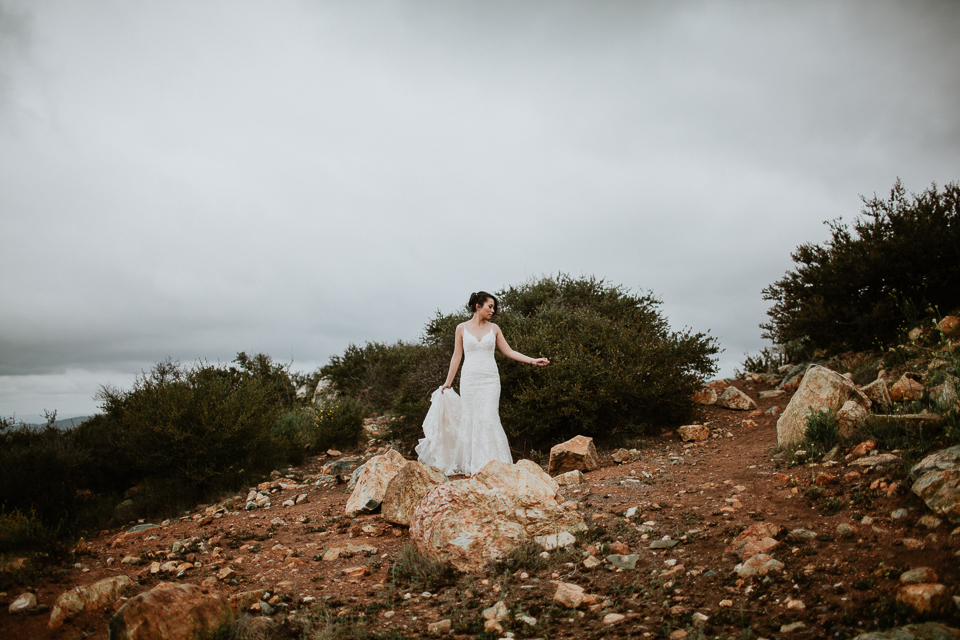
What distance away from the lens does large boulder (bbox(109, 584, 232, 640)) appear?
2904 millimetres

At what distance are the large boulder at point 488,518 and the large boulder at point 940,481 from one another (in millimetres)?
2422

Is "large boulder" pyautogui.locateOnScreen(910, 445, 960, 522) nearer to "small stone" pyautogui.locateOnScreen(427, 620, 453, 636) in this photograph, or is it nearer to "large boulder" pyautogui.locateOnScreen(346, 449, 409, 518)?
"small stone" pyautogui.locateOnScreen(427, 620, 453, 636)

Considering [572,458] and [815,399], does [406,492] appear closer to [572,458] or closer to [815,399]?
[572,458]

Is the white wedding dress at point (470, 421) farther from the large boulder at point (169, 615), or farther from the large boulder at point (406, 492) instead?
the large boulder at point (169, 615)

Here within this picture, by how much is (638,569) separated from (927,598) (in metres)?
1.63

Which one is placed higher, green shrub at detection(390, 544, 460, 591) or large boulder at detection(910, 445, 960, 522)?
large boulder at detection(910, 445, 960, 522)

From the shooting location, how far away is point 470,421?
7.47 metres

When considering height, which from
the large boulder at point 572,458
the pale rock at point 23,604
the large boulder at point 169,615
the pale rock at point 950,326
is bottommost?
the pale rock at point 23,604

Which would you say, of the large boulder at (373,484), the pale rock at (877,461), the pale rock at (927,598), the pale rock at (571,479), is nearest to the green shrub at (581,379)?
the pale rock at (571,479)

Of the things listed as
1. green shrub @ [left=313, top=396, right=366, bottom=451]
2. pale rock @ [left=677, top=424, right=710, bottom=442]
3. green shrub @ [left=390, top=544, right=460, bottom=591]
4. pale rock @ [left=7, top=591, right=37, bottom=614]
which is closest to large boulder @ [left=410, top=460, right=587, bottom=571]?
green shrub @ [left=390, top=544, right=460, bottom=591]

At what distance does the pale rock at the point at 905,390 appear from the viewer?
5.78 m

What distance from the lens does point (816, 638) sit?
2.56m

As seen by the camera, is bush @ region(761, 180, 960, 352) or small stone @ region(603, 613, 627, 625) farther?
bush @ region(761, 180, 960, 352)

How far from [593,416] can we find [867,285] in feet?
22.2
